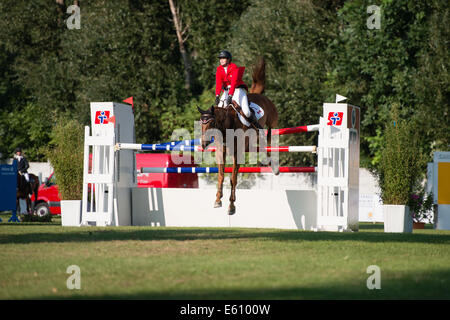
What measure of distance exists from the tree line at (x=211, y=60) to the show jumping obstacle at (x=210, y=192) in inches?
516

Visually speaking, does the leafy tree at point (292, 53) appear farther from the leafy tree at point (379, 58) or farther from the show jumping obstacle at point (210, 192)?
the show jumping obstacle at point (210, 192)

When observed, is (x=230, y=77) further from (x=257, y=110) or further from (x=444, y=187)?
(x=444, y=187)

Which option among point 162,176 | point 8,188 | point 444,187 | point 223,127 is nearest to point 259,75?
point 223,127

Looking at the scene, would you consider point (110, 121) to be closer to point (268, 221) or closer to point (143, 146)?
point (143, 146)

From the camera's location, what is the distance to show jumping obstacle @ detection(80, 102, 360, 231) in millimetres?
12828

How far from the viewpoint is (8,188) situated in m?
17.2

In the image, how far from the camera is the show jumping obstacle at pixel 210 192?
1283cm

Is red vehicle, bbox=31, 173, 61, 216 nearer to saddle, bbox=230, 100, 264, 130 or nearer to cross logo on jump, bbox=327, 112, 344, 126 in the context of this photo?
saddle, bbox=230, 100, 264, 130

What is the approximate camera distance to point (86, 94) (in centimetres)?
3578

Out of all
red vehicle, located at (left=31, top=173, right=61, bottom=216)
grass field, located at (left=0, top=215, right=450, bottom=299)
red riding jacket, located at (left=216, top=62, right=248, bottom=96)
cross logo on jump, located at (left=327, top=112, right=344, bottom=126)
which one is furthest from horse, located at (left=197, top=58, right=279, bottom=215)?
red vehicle, located at (left=31, top=173, right=61, bottom=216)

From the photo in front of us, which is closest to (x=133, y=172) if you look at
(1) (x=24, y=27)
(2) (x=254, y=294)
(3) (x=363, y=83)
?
(2) (x=254, y=294)

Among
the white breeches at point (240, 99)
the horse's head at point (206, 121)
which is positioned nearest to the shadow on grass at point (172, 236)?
the horse's head at point (206, 121)
